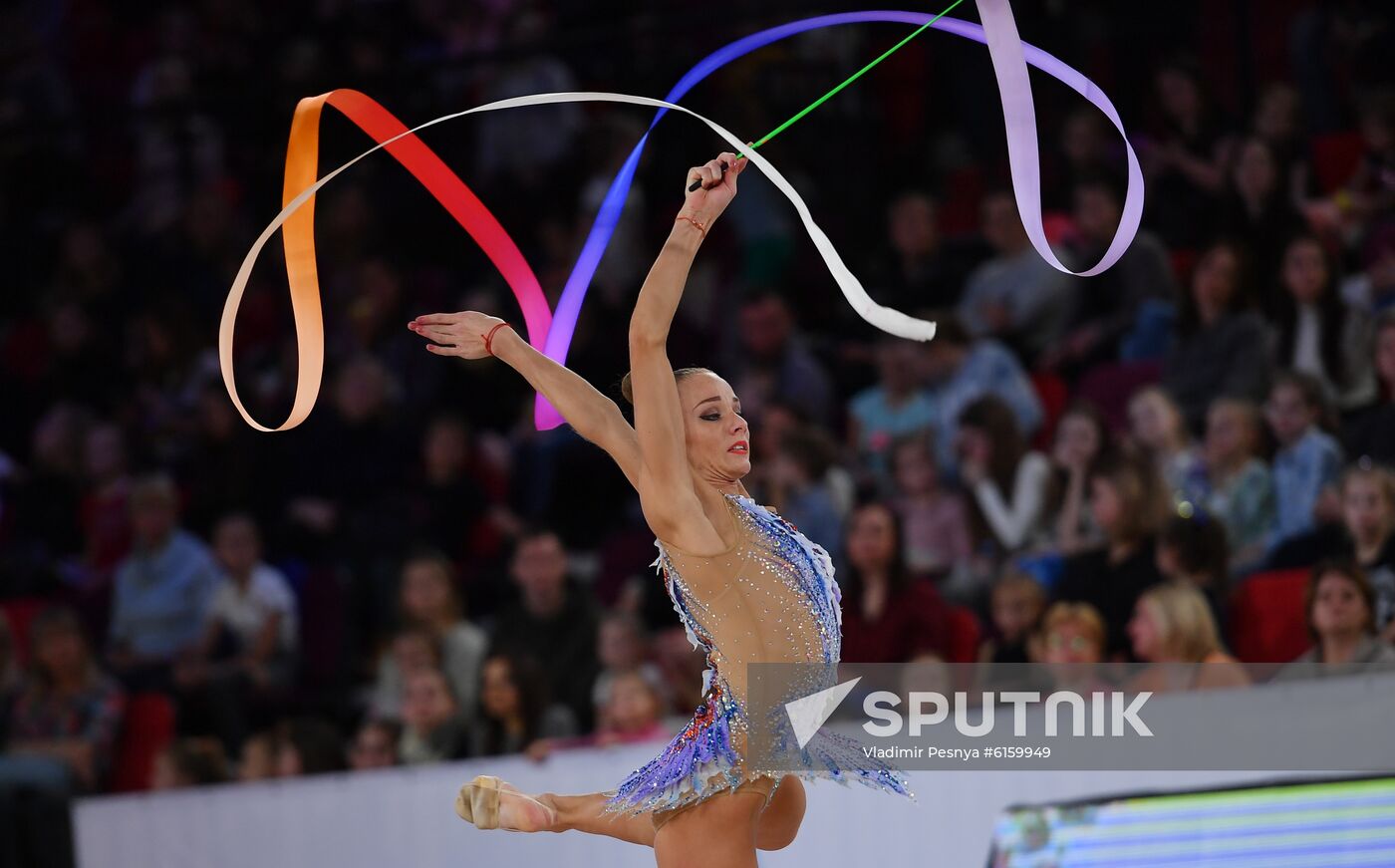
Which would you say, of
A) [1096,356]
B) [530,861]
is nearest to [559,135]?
[1096,356]

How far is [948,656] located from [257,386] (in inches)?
168

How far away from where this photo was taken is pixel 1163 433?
6.32 meters

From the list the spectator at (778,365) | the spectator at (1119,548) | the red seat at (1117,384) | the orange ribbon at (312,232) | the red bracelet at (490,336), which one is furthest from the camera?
the spectator at (778,365)

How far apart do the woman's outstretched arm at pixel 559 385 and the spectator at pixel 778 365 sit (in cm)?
399

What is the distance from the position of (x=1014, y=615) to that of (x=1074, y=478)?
0.84m

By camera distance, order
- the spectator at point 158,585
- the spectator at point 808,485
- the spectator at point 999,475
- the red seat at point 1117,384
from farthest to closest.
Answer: the spectator at point 158,585
the red seat at point 1117,384
the spectator at point 808,485
the spectator at point 999,475

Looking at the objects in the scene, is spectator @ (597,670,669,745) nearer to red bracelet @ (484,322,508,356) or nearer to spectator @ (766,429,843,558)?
spectator @ (766,429,843,558)

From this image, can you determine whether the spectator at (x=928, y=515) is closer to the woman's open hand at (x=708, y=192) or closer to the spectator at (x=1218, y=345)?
the spectator at (x=1218, y=345)

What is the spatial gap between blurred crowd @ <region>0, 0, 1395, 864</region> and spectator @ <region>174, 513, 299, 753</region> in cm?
2

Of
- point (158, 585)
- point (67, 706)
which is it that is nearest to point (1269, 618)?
point (67, 706)

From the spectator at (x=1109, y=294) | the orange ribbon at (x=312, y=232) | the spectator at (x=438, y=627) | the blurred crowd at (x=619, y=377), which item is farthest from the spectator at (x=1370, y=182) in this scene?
the orange ribbon at (x=312, y=232)

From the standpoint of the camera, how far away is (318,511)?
26.8 ft

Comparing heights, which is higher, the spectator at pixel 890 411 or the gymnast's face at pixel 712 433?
the gymnast's face at pixel 712 433

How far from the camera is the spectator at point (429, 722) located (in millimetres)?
6480
